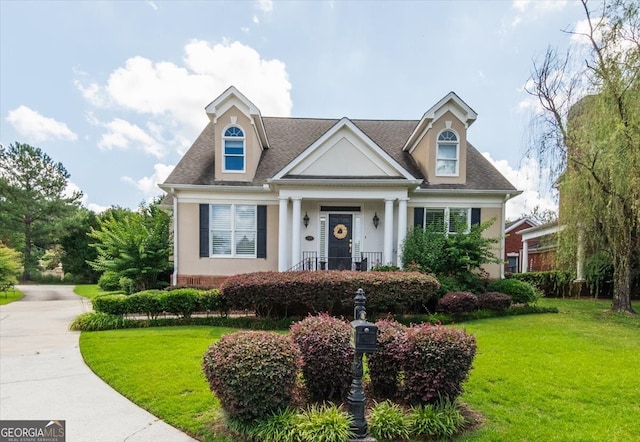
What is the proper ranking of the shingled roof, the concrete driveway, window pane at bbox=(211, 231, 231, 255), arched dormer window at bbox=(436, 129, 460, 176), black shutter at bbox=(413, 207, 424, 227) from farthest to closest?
arched dormer window at bbox=(436, 129, 460, 176)
black shutter at bbox=(413, 207, 424, 227)
the shingled roof
window pane at bbox=(211, 231, 231, 255)
the concrete driveway

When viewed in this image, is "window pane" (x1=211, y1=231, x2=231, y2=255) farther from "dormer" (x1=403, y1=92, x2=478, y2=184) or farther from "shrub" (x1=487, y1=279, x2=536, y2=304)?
"shrub" (x1=487, y1=279, x2=536, y2=304)

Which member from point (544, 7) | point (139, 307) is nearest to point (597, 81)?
point (544, 7)

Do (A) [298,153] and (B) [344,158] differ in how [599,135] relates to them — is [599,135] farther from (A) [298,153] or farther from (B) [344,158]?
(A) [298,153]

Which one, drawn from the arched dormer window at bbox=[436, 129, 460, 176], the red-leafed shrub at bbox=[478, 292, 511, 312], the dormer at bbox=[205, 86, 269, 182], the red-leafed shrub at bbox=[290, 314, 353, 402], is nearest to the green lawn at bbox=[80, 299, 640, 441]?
the red-leafed shrub at bbox=[290, 314, 353, 402]

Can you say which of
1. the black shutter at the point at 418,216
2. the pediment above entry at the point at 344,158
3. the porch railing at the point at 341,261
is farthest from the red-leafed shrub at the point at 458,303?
the pediment above entry at the point at 344,158

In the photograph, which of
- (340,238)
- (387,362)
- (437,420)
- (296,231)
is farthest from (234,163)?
(437,420)

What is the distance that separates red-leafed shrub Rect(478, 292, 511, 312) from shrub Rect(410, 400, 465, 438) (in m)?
7.10

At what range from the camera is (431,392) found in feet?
12.1

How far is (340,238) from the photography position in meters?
12.9

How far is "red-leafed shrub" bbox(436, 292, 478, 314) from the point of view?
943cm

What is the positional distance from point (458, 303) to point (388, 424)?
6742 millimetres

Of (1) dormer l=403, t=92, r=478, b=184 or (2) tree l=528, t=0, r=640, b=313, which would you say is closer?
(2) tree l=528, t=0, r=640, b=313

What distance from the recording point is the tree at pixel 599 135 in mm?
8969

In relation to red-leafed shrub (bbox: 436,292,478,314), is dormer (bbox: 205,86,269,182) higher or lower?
higher
